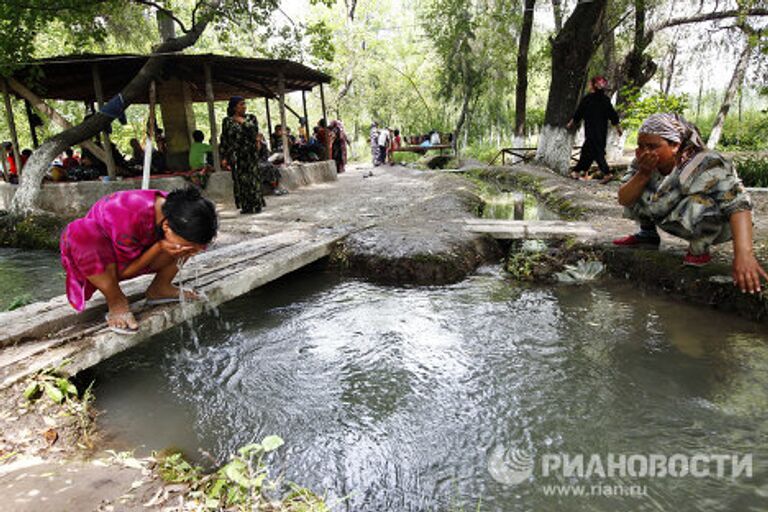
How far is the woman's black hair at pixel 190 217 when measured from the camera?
251 cm

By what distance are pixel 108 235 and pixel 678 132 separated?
3812 mm

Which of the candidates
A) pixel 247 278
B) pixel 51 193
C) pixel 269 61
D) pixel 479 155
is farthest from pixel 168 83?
pixel 479 155

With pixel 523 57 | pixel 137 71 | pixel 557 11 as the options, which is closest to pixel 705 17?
pixel 557 11

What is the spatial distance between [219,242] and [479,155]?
2387 cm

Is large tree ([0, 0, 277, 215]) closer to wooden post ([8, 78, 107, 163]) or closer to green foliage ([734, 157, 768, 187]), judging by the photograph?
wooden post ([8, 78, 107, 163])

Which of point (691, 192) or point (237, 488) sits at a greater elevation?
point (691, 192)

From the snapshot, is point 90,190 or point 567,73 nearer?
point 90,190

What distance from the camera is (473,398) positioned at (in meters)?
2.78

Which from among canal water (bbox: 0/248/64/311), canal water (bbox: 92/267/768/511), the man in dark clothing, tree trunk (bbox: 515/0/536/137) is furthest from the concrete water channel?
tree trunk (bbox: 515/0/536/137)

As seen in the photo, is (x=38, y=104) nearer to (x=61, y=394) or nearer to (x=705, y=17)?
(x=61, y=394)

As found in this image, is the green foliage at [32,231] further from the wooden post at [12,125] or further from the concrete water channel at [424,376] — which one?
the concrete water channel at [424,376]

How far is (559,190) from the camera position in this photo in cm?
830

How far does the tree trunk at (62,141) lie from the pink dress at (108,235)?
23.8ft

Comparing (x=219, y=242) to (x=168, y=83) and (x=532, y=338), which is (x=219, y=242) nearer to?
(x=532, y=338)
